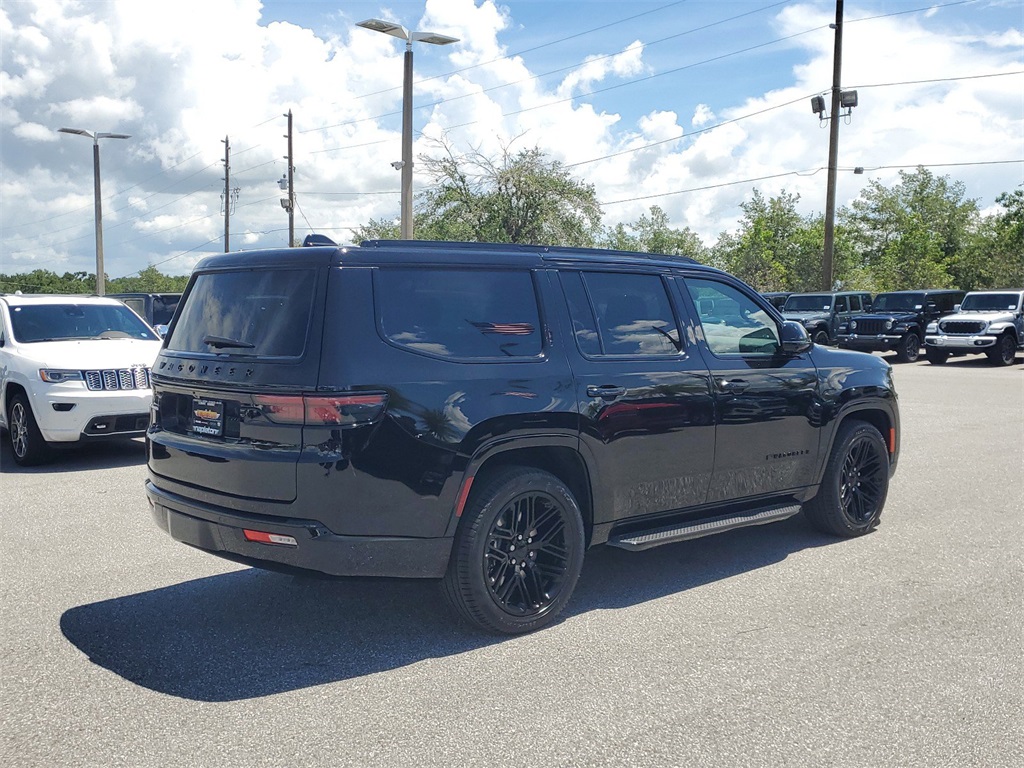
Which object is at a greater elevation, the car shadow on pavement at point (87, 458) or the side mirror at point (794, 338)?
the side mirror at point (794, 338)

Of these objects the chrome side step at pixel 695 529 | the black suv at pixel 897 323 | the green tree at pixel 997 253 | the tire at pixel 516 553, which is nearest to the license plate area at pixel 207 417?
the tire at pixel 516 553

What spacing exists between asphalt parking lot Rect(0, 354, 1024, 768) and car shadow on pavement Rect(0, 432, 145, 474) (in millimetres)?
2880

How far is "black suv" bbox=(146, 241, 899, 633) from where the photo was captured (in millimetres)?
4254

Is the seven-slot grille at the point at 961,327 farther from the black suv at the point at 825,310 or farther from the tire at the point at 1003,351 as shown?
the black suv at the point at 825,310

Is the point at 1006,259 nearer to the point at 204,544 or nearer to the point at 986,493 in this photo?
the point at 986,493

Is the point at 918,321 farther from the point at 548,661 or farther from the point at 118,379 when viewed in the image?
the point at 548,661

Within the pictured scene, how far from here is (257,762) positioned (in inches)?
133

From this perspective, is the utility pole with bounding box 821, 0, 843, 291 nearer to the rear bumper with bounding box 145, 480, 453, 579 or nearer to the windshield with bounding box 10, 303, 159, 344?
the windshield with bounding box 10, 303, 159, 344

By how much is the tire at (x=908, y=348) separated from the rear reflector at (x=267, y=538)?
82.9ft

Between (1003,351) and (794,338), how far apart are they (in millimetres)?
21996

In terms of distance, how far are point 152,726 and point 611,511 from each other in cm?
246

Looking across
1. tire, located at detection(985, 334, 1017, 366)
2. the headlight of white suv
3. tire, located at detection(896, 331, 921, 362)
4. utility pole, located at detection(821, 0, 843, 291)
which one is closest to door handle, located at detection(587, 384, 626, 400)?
the headlight of white suv

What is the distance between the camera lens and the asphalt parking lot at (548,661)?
3514mm

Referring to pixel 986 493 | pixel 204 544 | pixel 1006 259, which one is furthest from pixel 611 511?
pixel 1006 259
